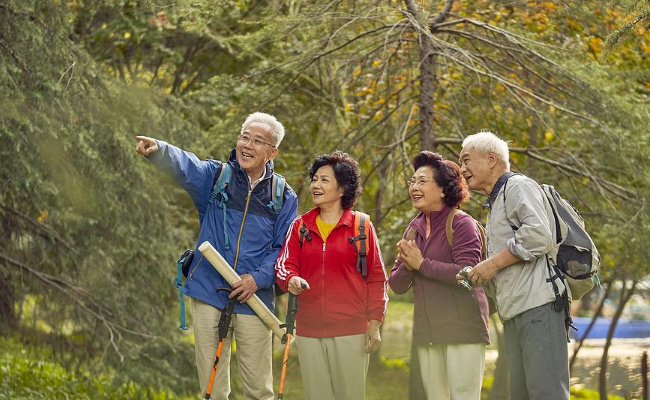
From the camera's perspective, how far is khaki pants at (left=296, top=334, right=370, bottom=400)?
5.09 meters

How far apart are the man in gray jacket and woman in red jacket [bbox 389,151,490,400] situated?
25 cm

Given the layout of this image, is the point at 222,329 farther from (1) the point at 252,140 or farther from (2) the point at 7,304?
(2) the point at 7,304

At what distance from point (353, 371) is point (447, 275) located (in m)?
0.70

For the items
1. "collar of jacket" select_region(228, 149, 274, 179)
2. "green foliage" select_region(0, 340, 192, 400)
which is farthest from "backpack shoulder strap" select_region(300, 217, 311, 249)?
"green foliage" select_region(0, 340, 192, 400)

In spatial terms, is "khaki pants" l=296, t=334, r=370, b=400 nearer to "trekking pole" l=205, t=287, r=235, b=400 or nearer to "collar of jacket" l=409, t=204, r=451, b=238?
"trekking pole" l=205, t=287, r=235, b=400

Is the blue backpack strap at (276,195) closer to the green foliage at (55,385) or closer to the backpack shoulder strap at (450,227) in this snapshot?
the backpack shoulder strap at (450,227)

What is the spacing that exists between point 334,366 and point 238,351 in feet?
1.96

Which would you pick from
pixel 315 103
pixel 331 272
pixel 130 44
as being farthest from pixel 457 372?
pixel 130 44

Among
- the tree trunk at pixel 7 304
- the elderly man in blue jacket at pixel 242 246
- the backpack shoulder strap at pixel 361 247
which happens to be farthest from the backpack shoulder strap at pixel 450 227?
the tree trunk at pixel 7 304

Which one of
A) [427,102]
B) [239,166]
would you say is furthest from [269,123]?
[427,102]

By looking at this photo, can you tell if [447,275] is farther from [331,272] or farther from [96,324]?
[96,324]

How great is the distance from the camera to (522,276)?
4.65 meters

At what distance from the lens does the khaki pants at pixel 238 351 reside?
529 cm

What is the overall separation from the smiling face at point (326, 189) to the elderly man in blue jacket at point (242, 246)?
0.28 metres
